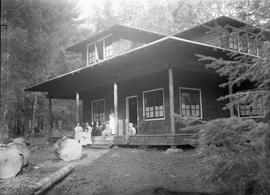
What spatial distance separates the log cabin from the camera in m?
11.4

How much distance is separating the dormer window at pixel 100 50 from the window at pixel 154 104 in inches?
161

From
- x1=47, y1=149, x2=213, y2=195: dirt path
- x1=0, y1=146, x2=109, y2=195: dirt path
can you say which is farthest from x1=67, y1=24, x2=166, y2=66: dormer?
x1=47, y1=149, x2=213, y2=195: dirt path

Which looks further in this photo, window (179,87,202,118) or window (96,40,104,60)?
window (96,40,104,60)

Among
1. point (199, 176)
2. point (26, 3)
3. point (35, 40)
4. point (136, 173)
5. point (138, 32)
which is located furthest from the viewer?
point (138, 32)

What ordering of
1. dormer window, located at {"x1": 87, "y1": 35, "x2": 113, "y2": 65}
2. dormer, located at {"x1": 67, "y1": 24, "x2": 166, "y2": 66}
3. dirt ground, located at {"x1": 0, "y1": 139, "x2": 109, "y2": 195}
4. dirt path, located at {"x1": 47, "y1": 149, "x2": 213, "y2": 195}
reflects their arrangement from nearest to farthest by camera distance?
dirt path, located at {"x1": 47, "y1": 149, "x2": 213, "y2": 195}
dirt ground, located at {"x1": 0, "y1": 139, "x2": 109, "y2": 195}
dormer, located at {"x1": 67, "y1": 24, "x2": 166, "y2": 66}
dormer window, located at {"x1": 87, "y1": 35, "x2": 113, "y2": 65}

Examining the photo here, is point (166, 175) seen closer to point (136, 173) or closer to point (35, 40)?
point (136, 173)

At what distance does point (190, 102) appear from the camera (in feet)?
46.5

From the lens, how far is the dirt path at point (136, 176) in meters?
6.66

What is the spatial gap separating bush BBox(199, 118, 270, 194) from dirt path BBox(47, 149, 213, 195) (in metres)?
1.51

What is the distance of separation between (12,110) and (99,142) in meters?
13.1

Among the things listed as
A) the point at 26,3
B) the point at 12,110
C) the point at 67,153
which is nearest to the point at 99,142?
the point at 67,153

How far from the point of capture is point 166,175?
7547mm

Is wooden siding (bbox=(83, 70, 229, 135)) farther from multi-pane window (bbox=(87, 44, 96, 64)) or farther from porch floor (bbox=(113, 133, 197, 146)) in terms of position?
multi-pane window (bbox=(87, 44, 96, 64))

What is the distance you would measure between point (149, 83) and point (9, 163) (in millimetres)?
7937
